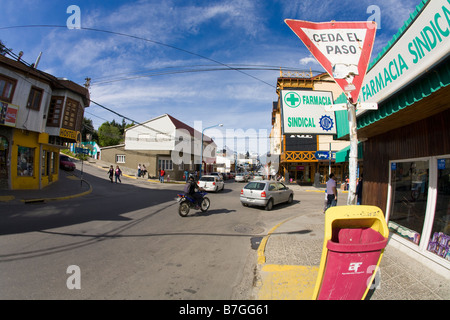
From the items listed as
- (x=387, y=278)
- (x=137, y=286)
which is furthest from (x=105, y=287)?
(x=387, y=278)

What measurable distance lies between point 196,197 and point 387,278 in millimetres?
6792

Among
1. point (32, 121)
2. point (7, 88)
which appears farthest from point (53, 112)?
point (7, 88)

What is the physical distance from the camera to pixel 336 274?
2.56 metres

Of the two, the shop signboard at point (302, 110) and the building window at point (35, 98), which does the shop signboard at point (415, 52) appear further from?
the building window at point (35, 98)

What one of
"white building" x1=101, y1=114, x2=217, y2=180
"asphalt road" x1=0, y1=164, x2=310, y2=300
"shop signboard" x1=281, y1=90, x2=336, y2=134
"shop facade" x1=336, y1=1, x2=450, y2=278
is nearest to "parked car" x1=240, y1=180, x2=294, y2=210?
"asphalt road" x1=0, y1=164, x2=310, y2=300

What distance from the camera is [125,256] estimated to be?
16.0 ft

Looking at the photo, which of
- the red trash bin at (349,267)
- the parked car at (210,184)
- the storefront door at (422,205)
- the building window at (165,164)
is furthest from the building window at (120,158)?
the red trash bin at (349,267)

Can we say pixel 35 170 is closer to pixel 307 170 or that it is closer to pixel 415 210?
pixel 415 210

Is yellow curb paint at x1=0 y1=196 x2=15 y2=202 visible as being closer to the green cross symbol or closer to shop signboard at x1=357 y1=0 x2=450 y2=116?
the green cross symbol

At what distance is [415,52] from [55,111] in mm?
18965

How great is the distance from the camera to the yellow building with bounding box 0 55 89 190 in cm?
1242

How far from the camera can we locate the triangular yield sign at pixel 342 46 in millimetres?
3068

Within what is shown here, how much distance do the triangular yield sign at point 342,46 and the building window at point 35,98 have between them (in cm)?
1628

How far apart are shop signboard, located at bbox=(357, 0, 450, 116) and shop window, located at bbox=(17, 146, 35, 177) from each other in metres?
17.6
